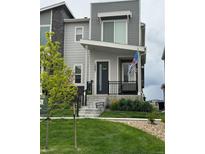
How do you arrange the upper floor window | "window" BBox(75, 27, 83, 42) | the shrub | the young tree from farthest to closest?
"window" BBox(75, 27, 83, 42) < the upper floor window < the shrub < the young tree

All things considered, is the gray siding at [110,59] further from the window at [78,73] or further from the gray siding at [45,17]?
the gray siding at [45,17]

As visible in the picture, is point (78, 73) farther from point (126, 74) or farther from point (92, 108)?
point (92, 108)

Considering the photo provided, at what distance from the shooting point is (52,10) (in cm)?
1262

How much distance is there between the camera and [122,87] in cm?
1118

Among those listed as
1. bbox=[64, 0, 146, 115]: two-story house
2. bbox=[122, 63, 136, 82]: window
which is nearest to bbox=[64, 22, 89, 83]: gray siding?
bbox=[64, 0, 146, 115]: two-story house

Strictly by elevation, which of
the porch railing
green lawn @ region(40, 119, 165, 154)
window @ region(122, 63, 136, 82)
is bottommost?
green lawn @ region(40, 119, 165, 154)

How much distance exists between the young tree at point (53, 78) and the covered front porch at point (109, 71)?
575 cm

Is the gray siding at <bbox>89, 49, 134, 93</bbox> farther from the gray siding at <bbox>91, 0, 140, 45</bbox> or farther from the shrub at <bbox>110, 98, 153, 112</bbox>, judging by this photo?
the shrub at <bbox>110, 98, 153, 112</bbox>

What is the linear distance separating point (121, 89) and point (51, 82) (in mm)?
6236

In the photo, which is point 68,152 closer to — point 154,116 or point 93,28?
point 154,116

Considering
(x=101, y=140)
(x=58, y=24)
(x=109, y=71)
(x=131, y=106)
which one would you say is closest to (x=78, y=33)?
(x=58, y=24)

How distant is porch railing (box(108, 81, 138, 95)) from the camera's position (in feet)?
36.4

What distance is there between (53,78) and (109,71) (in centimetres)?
657
